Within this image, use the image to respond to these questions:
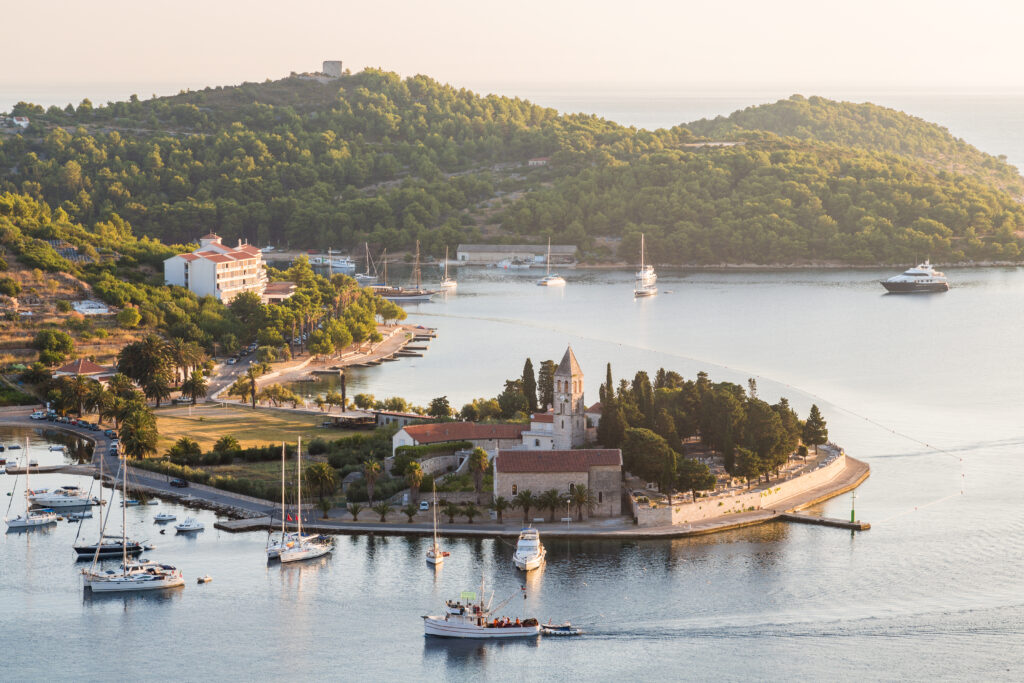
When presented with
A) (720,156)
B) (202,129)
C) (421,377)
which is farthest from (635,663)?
(202,129)

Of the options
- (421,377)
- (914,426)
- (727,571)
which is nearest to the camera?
(727,571)

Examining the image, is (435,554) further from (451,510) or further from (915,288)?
(915,288)

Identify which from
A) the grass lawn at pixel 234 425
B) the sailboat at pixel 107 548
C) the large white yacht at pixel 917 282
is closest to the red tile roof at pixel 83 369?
the grass lawn at pixel 234 425

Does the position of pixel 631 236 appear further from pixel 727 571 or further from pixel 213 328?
pixel 727 571

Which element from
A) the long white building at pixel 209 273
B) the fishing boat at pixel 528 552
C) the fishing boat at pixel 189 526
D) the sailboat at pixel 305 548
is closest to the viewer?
the fishing boat at pixel 528 552

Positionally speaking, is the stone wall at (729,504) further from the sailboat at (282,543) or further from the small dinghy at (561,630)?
the sailboat at (282,543)

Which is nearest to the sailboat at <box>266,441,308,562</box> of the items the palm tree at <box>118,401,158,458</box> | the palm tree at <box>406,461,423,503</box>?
the palm tree at <box>406,461,423,503</box>

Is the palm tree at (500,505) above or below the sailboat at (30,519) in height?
above
